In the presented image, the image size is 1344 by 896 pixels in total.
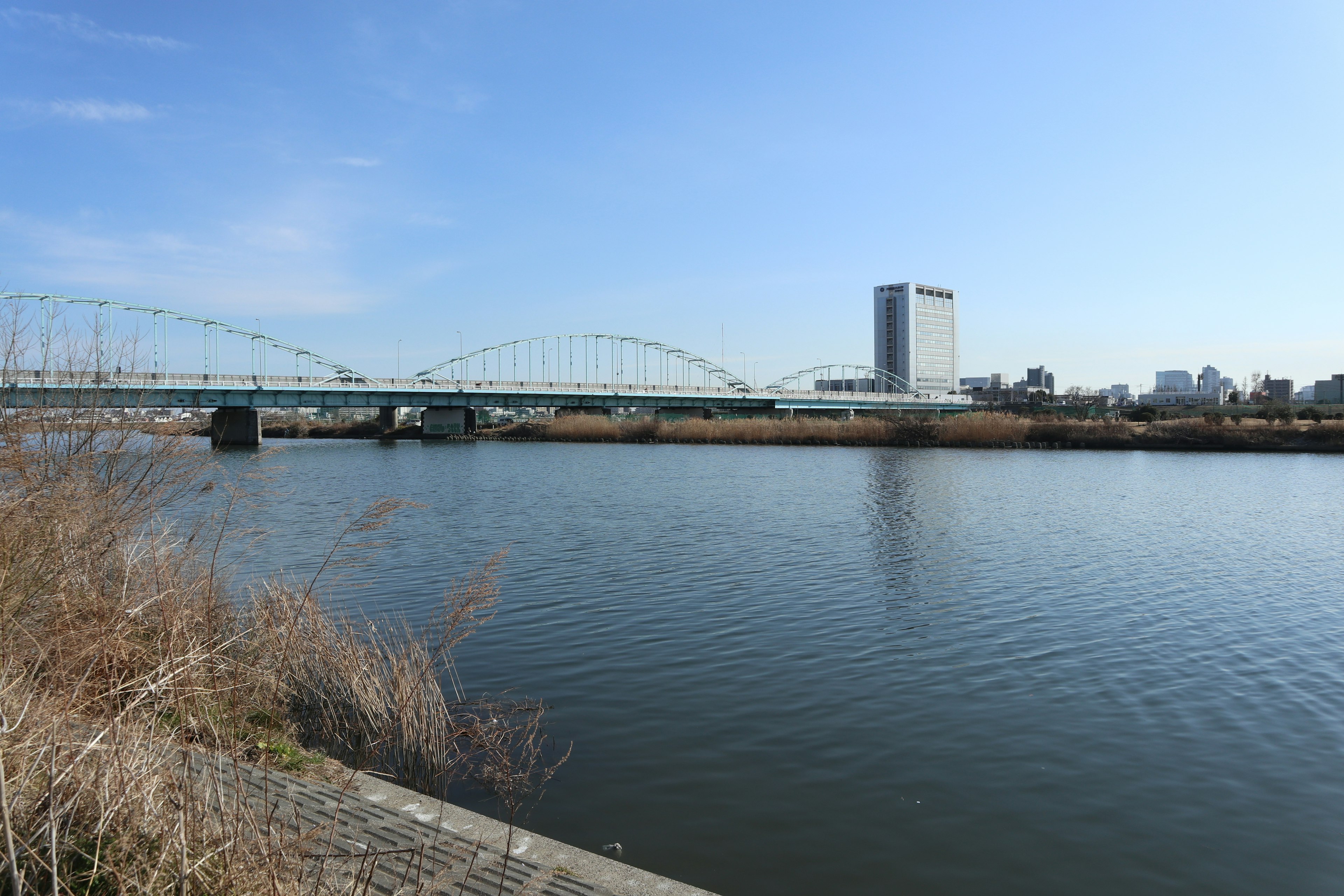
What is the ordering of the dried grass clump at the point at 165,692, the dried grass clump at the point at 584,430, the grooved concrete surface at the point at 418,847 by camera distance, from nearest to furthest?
the dried grass clump at the point at 165,692 < the grooved concrete surface at the point at 418,847 < the dried grass clump at the point at 584,430

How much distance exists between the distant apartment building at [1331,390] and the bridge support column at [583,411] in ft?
411

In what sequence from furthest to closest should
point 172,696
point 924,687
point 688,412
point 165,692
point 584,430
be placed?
point 688,412, point 584,430, point 924,687, point 165,692, point 172,696

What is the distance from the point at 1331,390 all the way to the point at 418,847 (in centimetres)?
21727

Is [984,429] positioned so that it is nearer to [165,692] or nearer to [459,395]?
[459,395]

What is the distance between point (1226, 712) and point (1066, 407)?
106784 mm

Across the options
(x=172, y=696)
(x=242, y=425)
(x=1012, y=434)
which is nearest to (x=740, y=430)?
(x=1012, y=434)

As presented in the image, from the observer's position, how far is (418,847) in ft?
17.5

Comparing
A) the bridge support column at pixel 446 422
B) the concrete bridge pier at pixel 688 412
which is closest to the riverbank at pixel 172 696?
the bridge support column at pixel 446 422

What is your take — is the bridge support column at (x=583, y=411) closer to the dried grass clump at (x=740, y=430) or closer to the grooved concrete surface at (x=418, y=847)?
the dried grass clump at (x=740, y=430)

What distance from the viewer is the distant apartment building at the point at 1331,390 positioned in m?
154

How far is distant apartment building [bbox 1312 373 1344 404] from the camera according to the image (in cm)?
15450

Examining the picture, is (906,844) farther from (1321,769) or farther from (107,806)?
(107,806)

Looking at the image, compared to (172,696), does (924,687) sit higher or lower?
lower

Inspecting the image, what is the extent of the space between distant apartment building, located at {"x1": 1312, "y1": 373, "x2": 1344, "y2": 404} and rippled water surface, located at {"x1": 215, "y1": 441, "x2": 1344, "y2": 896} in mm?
160727
